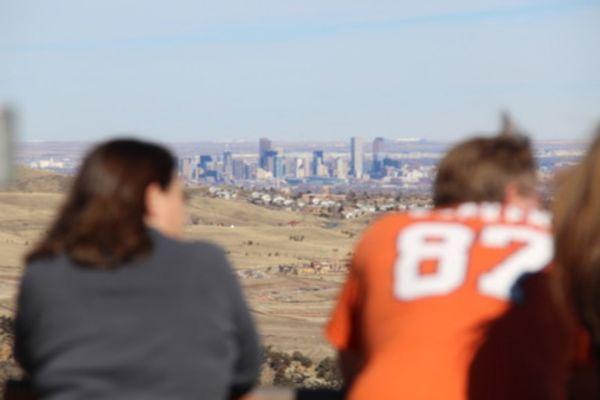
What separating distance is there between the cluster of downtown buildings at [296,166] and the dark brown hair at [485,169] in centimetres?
7984

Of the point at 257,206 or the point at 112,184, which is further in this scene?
the point at 257,206

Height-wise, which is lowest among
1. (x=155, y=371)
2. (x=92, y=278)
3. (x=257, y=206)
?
(x=257, y=206)

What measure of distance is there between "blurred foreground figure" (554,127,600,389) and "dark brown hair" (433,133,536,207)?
0.65m

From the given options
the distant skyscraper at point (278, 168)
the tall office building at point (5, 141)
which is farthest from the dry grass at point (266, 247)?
the distant skyscraper at point (278, 168)

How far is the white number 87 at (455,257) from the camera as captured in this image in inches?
126

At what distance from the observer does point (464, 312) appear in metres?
3.18

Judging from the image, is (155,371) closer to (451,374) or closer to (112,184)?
(112,184)

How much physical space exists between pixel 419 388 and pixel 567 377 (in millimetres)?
361

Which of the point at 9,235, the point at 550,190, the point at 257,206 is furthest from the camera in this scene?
the point at 257,206

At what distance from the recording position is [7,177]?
4.54m

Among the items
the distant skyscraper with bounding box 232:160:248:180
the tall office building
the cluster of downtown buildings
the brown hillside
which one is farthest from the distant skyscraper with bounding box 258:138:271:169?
the tall office building

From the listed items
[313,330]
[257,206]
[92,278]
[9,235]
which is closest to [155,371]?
[92,278]

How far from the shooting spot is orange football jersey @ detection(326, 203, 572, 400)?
317 centimetres

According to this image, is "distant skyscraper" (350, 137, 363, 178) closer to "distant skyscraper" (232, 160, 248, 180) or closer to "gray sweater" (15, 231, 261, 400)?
"distant skyscraper" (232, 160, 248, 180)
